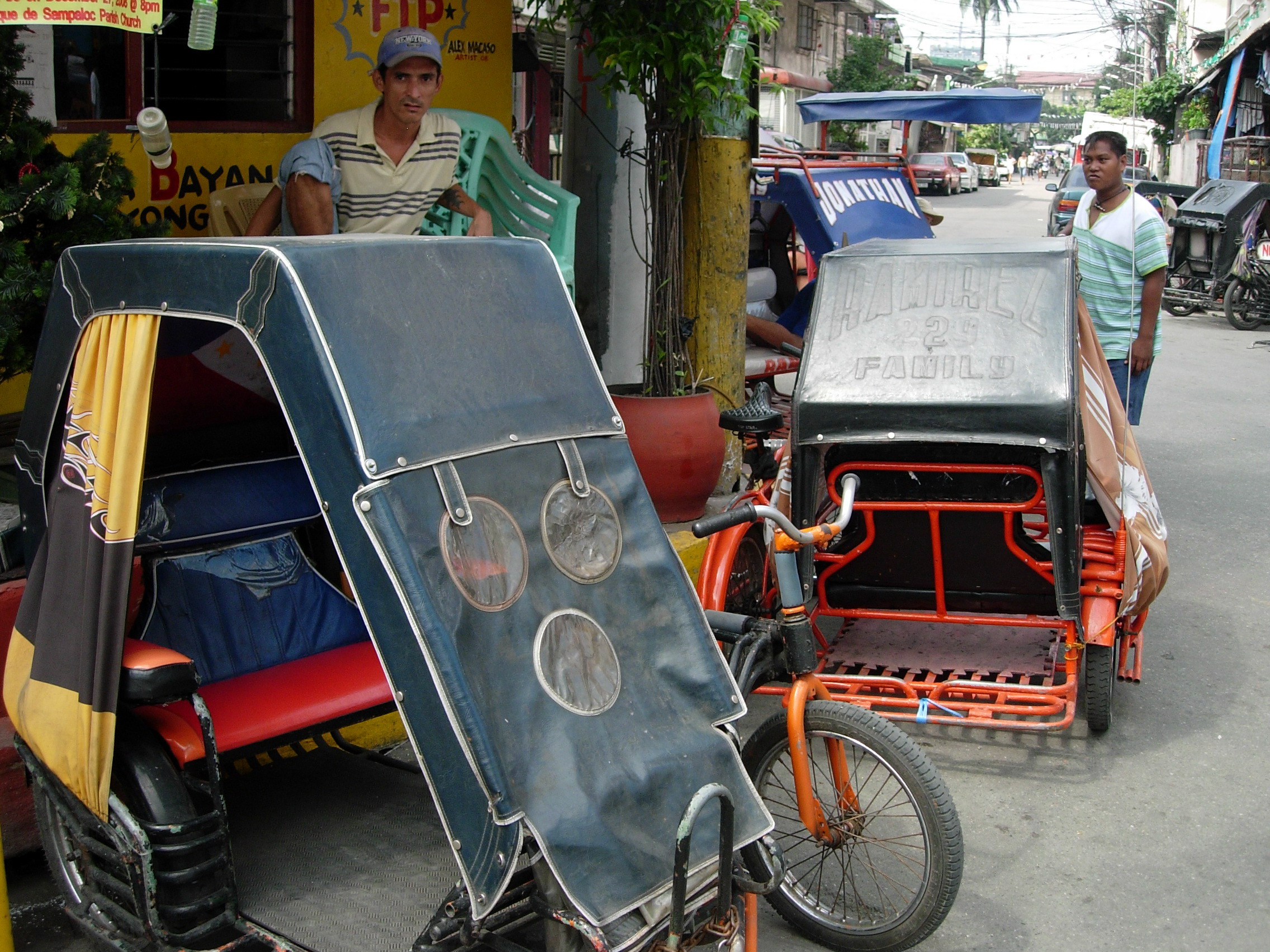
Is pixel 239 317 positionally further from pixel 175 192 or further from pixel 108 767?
pixel 175 192

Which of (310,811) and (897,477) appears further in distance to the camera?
(897,477)

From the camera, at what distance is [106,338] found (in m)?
2.83

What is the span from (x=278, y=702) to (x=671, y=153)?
349cm

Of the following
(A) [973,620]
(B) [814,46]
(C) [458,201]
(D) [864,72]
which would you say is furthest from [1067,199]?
(B) [814,46]

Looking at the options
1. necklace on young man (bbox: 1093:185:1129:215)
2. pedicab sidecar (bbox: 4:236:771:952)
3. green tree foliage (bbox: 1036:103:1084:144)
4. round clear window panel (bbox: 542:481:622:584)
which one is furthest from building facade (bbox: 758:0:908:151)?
green tree foliage (bbox: 1036:103:1084:144)

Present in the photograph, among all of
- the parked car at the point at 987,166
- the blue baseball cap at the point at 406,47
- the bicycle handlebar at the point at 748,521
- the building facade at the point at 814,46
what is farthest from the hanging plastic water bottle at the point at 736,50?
the parked car at the point at 987,166

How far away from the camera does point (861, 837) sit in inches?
122

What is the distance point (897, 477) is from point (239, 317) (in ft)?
9.16

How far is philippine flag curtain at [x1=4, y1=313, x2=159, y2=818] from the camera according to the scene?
2684 mm

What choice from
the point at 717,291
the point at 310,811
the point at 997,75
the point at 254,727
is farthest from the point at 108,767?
the point at 997,75

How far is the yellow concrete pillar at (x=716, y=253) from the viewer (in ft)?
19.5

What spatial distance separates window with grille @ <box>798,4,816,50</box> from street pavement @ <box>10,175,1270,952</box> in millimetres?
40717

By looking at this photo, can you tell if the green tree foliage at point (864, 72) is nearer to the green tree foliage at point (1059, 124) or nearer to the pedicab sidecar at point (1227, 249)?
the pedicab sidecar at point (1227, 249)

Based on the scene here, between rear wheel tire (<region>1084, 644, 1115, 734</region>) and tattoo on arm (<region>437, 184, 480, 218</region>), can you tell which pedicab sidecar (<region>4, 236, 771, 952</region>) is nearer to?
rear wheel tire (<region>1084, 644, 1115, 734</region>)
